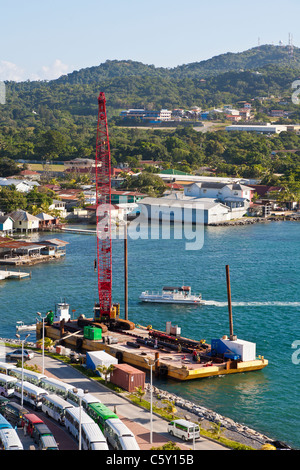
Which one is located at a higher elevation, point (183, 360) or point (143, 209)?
point (143, 209)

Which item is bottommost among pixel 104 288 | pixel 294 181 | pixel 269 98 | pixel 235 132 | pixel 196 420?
pixel 196 420

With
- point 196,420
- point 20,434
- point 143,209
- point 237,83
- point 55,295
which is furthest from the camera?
point 237,83

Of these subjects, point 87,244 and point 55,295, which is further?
point 87,244

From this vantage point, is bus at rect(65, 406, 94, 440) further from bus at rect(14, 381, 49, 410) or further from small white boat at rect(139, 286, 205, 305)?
small white boat at rect(139, 286, 205, 305)

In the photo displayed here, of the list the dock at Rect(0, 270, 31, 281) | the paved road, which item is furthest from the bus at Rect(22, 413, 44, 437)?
the dock at Rect(0, 270, 31, 281)

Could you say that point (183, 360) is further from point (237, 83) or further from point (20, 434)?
point (237, 83)

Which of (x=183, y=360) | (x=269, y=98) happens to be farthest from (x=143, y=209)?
(x=269, y=98)

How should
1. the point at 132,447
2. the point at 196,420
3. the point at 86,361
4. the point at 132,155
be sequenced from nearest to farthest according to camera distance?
the point at 132,447 → the point at 196,420 → the point at 86,361 → the point at 132,155

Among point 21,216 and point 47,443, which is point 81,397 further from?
point 21,216
